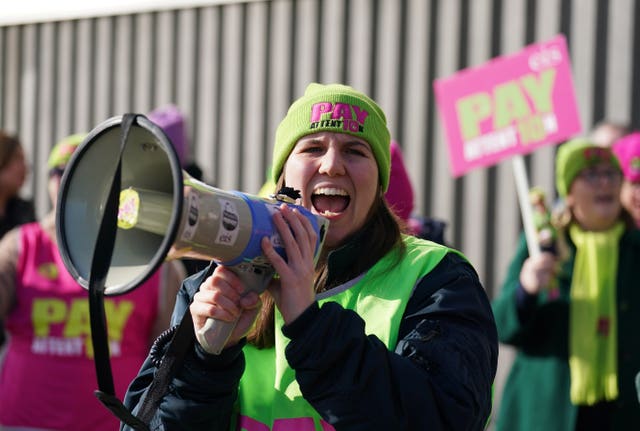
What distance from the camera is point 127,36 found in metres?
8.48

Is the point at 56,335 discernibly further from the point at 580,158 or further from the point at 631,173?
the point at 631,173

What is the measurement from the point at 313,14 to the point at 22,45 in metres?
2.65

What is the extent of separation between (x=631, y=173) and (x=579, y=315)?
96 centimetres

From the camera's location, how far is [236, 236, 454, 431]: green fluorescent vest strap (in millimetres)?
2342

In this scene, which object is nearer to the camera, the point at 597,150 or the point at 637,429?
the point at 637,429

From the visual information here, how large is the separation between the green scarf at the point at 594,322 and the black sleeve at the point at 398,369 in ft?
8.63

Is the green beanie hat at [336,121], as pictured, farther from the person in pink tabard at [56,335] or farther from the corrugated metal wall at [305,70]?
the corrugated metal wall at [305,70]

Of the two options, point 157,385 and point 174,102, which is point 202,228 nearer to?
point 157,385

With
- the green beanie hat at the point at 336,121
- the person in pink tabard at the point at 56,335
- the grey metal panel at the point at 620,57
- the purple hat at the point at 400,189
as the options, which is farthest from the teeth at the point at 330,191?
the grey metal panel at the point at 620,57

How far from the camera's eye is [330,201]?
2492 millimetres

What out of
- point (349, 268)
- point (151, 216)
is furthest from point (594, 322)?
point (151, 216)

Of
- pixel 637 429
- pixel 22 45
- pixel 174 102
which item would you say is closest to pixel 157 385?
pixel 637 429

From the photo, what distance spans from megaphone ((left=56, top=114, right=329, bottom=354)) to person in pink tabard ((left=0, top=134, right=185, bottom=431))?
7.52 feet

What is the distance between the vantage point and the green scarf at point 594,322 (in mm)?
4793
